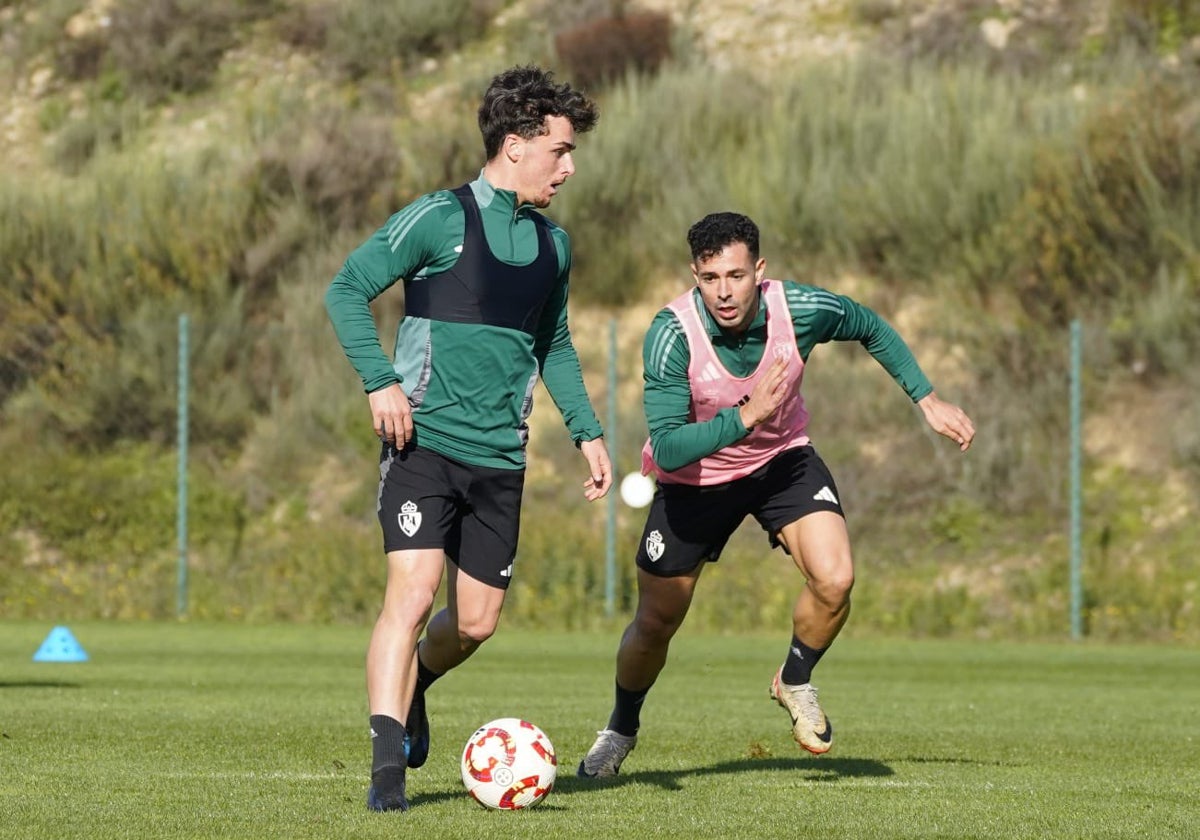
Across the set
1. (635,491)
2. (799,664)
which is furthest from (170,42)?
(799,664)

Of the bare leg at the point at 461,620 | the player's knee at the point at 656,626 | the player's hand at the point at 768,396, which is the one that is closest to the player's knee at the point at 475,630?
the bare leg at the point at 461,620

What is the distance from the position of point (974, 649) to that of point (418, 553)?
37.3 feet

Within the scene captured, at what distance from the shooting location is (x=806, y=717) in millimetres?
7863

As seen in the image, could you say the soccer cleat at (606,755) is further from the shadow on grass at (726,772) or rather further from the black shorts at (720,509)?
→ the black shorts at (720,509)

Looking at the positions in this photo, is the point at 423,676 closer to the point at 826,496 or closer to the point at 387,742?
the point at 387,742

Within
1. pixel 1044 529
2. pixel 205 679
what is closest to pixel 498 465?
pixel 205 679

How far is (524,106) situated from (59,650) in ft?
28.5

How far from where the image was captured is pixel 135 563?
22.3 meters

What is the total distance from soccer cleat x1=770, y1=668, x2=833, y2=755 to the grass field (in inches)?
7.3

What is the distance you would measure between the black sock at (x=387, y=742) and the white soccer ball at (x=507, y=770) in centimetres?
34

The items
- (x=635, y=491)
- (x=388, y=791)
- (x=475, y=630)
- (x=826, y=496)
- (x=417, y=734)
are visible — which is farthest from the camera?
(x=635, y=491)

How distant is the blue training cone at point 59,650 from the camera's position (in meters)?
14.6

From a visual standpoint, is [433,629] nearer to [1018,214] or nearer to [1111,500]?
[1111,500]

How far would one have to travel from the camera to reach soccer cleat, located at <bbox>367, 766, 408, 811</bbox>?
21.8 ft
